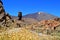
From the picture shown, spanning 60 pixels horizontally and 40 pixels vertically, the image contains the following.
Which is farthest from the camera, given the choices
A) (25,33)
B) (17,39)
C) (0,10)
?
(0,10)

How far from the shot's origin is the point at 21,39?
8562 mm

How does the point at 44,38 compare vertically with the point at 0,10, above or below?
below

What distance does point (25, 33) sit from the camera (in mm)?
9359

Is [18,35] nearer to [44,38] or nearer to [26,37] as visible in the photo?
[26,37]

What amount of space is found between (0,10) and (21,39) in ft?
80.9

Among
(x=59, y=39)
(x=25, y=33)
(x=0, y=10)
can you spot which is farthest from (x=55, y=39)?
(x=0, y=10)

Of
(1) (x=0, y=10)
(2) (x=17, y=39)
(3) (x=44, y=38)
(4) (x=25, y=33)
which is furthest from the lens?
(1) (x=0, y=10)

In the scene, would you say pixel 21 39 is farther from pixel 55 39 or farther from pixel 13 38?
pixel 55 39

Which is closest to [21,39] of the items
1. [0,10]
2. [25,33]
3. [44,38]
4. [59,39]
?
[25,33]

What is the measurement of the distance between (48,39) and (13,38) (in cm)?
235

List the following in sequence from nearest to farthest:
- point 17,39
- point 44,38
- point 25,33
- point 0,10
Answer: point 17,39 < point 25,33 < point 44,38 < point 0,10

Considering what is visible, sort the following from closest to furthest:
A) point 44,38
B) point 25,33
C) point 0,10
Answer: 1. point 25,33
2. point 44,38
3. point 0,10

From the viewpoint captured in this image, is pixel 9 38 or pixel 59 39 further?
pixel 59 39

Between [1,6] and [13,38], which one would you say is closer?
[13,38]
